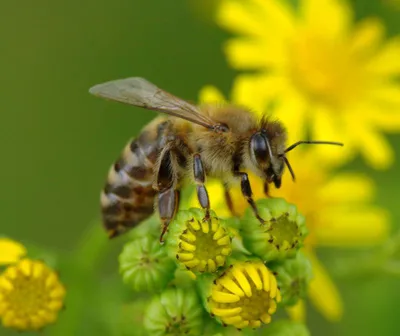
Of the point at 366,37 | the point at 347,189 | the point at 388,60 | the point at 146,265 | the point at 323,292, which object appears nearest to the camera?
the point at 146,265

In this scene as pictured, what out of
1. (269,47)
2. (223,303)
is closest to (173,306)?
(223,303)

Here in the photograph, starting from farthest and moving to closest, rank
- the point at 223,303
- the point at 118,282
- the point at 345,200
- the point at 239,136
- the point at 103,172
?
the point at 103,172
the point at 345,200
the point at 118,282
the point at 239,136
the point at 223,303

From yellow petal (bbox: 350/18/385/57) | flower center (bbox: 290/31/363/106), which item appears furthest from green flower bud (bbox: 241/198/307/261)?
yellow petal (bbox: 350/18/385/57)

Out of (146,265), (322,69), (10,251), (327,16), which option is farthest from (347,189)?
(10,251)

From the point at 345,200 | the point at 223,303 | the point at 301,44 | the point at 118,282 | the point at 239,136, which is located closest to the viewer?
the point at 223,303

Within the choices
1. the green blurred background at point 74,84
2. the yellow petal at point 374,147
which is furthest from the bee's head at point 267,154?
the green blurred background at point 74,84

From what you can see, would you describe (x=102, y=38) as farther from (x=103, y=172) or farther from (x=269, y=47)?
(x=269, y=47)

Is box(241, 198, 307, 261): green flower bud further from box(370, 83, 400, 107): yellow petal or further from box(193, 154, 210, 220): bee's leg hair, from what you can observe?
box(370, 83, 400, 107): yellow petal

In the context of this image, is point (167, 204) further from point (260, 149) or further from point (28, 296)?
point (28, 296)
